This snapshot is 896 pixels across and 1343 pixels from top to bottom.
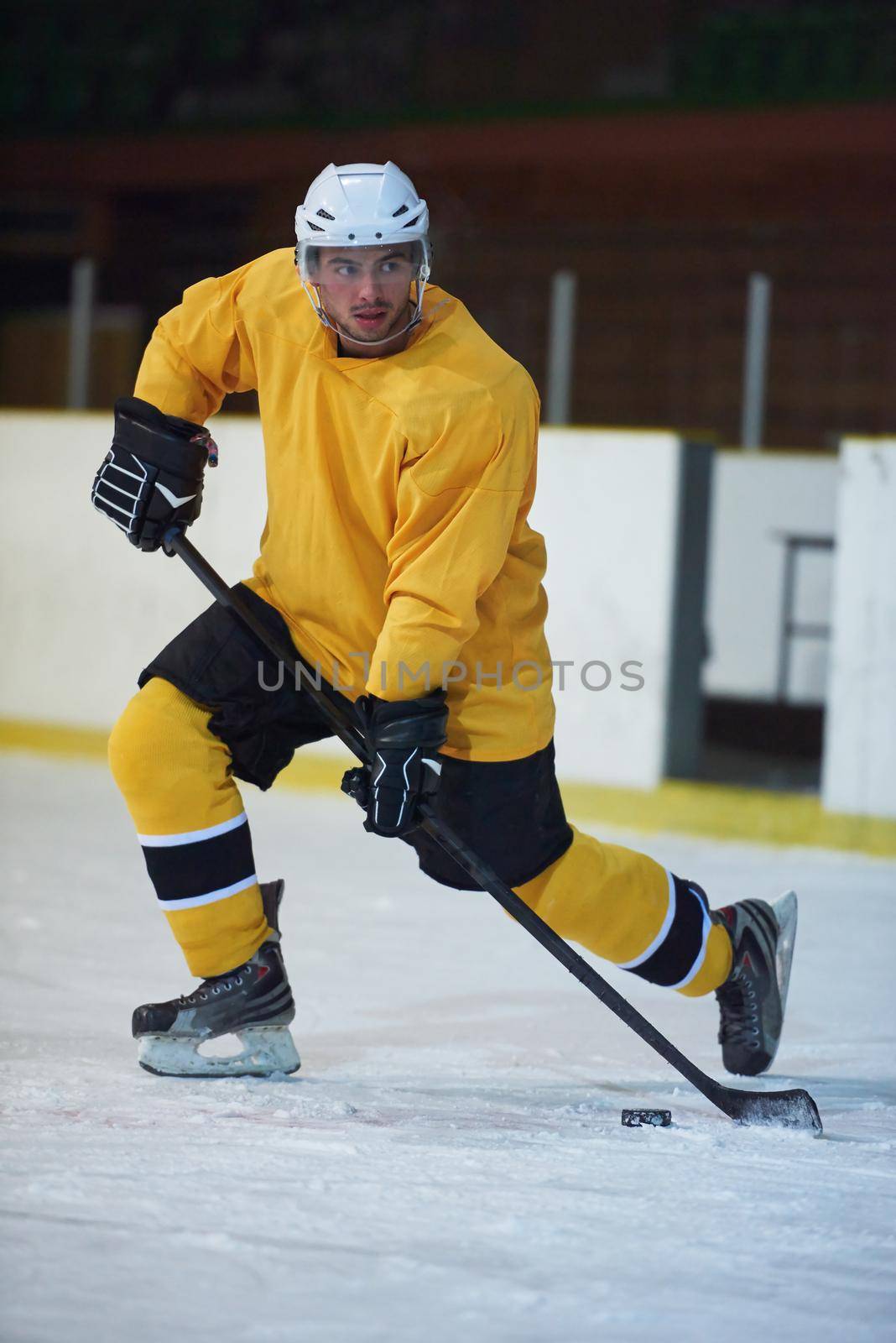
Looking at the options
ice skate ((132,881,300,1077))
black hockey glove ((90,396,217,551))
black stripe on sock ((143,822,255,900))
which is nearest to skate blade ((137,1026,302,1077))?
ice skate ((132,881,300,1077))

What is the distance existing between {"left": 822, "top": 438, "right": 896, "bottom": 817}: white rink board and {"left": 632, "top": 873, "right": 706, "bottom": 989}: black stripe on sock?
6.96 ft

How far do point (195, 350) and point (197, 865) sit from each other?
2.39 feet

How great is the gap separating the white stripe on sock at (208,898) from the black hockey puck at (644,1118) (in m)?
0.59

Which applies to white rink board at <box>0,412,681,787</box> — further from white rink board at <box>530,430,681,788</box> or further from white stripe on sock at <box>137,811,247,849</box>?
white stripe on sock at <box>137,811,247,849</box>

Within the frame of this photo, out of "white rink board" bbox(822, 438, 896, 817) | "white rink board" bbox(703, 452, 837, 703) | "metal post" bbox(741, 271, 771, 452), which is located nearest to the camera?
"white rink board" bbox(822, 438, 896, 817)

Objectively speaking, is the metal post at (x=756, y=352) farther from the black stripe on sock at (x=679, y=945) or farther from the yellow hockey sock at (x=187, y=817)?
the yellow hockey sock at (x=187, y=817)

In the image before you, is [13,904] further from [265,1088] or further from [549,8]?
[549,8]

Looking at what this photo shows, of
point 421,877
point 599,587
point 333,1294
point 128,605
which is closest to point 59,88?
point 128,605

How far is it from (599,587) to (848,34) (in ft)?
22.0

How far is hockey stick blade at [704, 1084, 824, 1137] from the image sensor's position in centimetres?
225

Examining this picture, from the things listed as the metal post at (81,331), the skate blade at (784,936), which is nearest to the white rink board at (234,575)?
the metal post at (81,331)

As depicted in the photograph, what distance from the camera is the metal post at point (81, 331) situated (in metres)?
5.83

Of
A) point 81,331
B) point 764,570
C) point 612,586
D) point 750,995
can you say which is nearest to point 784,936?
point 750,995

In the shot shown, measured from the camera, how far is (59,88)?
11781 millimetres
